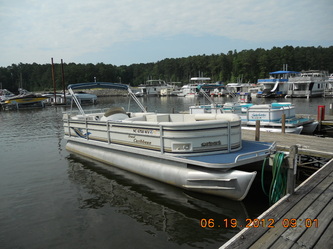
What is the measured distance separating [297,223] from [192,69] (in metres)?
128

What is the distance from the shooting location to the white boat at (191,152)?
7.26m

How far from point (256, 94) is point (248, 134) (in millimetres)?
54453

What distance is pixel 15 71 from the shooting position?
130 metres

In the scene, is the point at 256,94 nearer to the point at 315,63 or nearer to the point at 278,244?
the point at 315,63

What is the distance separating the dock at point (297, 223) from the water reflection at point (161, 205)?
141 centimetres

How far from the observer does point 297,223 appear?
4.75 m

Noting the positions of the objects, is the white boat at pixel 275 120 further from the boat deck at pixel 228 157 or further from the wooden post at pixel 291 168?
the wooden post at pixel 291 168

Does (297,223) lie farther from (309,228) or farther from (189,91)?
(189,91)

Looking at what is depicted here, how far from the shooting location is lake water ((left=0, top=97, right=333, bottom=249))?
6.09 meters

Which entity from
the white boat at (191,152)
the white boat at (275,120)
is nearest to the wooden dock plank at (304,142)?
the white boat at (191,152)

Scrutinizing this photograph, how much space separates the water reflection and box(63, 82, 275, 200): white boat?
292 mm

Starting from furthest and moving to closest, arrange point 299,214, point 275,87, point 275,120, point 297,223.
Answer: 1. point 275,87
2. point 275,120
3. point 299,214
4. point 297,223

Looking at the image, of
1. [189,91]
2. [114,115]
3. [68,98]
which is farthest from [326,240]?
[189,91]

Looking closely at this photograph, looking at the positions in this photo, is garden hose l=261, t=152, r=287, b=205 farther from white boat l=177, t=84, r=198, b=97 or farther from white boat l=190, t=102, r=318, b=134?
white boat l=177, t=84, r=198, b=97
